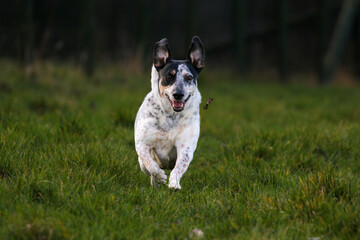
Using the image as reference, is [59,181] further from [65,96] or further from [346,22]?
[346,22]

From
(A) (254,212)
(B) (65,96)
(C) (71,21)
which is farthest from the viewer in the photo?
(C) (71,21)

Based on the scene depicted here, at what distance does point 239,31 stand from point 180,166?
40.5ft

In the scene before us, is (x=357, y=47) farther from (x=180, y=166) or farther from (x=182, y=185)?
(x=180, y=166)

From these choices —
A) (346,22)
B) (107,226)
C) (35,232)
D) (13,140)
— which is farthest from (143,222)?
(346,22)

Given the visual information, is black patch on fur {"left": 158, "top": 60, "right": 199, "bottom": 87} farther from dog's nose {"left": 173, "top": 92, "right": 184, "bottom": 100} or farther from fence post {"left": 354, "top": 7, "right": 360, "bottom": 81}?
fence post {"left": 354, "top": 7, "right": 360, "bottom": 81}

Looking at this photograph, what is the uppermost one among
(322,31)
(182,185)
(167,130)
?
(322,31)

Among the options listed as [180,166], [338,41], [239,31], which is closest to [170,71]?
[180,166]

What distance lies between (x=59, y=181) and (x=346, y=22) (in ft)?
52.1

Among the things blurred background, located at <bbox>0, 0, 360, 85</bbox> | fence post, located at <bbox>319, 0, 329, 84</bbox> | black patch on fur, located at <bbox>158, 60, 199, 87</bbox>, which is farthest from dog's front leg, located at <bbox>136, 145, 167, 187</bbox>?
fence post, located at <bbox>319, 0, 329, 84</bbox>

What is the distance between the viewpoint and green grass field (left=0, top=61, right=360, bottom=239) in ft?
10.1

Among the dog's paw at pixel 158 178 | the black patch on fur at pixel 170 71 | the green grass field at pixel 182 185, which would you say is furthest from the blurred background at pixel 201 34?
the dog's paw at pixel 158 178

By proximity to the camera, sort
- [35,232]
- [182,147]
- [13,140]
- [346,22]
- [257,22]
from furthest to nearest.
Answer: [257,22], [346,22], [13,140], [182,147], [35,232]

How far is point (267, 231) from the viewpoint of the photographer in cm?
305

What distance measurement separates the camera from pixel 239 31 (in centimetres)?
1557
